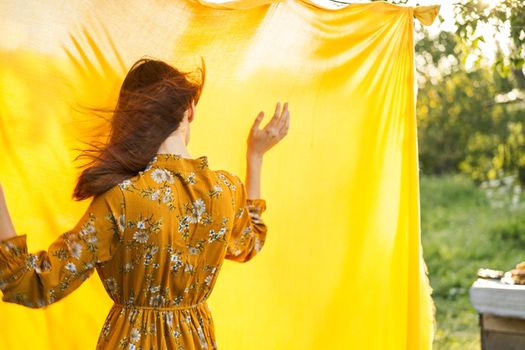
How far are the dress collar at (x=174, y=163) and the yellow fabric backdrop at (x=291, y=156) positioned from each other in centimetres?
62

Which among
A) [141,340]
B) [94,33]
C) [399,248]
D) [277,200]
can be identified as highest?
[94,33]

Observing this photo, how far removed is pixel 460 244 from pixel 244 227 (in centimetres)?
857

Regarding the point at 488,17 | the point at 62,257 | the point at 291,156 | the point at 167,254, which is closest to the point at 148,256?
the point at 167,254

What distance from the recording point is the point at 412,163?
3.65 metres

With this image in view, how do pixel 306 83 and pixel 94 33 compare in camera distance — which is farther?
pixel 306 83

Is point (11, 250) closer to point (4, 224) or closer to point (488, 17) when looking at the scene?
point (4, 224)

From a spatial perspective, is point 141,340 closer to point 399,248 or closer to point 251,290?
point 251,290

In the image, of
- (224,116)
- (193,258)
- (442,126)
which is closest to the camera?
(193,258)

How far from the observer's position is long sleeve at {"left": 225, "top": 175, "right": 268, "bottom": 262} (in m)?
2.85

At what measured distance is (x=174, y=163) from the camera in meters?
2.60

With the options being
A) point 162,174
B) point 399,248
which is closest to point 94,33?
point 162,174

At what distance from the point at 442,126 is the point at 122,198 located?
1261 centimetres

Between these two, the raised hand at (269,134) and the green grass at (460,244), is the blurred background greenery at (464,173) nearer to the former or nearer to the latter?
the green grass at (460,244)

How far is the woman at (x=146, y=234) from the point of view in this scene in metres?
2.38
